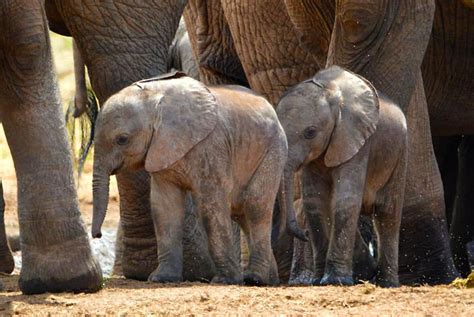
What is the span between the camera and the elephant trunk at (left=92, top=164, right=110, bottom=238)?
21.8ft

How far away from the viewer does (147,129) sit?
22.2ft

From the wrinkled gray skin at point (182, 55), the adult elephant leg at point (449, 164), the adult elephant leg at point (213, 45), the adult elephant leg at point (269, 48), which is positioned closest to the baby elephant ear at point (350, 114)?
the adult elephant leg at point (269, 48)

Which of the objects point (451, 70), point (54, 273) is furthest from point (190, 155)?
point (451, 70)

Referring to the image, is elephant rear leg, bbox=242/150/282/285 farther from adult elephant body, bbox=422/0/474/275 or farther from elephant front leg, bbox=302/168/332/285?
adult elephant body, bbox=422/0/474/275

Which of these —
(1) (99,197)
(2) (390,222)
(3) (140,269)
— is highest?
(1) (99,197)

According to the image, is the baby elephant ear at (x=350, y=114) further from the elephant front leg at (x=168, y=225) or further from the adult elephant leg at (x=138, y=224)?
the adult elephant leg at (x=138, y=224)

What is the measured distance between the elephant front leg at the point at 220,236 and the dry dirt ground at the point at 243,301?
168 millimetres

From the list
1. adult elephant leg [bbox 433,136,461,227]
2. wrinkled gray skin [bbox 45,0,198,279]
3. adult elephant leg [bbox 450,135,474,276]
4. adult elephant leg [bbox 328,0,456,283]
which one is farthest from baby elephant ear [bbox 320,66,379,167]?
adult elephant leg [bbox 433,136,461,227]

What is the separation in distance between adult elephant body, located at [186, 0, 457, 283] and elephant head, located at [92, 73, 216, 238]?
919 mm

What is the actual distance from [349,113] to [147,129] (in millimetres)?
742

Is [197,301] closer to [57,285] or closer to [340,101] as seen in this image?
[57,285]

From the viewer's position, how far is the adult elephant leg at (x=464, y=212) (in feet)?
30.9

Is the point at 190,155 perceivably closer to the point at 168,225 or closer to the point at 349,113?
the point at 168,225

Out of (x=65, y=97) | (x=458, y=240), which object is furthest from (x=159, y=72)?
(x=65, y=97)
